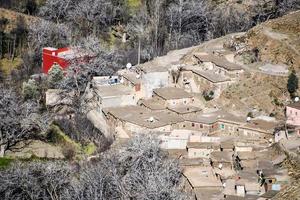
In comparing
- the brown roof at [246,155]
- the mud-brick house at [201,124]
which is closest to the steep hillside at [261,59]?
the mud-brick house at [201,124]

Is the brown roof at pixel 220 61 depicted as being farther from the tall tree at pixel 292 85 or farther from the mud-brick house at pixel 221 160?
the mud-brick house at pixel 221 160

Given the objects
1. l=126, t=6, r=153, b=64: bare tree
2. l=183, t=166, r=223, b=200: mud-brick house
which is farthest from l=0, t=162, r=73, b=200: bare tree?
l=126, t=6, r=153, b=64: bare tree

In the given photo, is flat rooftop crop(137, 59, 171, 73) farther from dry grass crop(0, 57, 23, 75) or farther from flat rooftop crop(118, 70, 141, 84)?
dry grass crop(0, 57, 23, 75)

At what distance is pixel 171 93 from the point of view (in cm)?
2988

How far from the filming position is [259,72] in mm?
30609

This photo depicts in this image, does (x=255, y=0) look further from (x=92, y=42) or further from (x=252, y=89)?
(x=252, y=89)

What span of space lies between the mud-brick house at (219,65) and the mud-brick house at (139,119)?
3933mm

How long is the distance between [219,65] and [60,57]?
33.4ft

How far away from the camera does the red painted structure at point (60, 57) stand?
1389 inches

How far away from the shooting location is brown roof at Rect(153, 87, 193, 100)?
1157 inches

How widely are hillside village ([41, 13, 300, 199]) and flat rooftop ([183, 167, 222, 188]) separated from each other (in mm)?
37

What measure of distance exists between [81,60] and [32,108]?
19.0ft

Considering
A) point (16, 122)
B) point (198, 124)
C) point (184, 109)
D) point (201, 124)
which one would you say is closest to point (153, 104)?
point (184, 109)

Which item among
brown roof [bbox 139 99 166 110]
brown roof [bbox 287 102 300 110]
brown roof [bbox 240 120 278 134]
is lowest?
brown roof [bbox 139 99 166 110]
